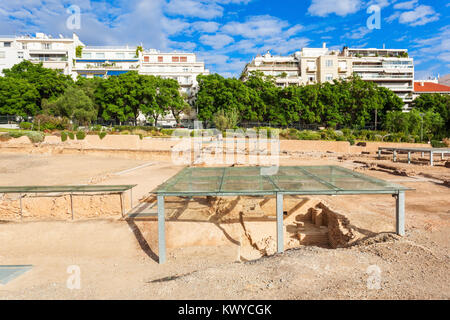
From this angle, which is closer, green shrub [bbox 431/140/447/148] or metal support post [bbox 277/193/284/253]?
metal support post [bbox 277/193/284/253]

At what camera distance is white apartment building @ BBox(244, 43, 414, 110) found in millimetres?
62531

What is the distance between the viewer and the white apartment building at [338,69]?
6253 centimetres

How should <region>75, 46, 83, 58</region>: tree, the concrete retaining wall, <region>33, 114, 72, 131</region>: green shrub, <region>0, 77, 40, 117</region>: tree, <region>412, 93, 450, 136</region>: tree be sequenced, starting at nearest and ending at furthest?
the concrete retaining wall, <region>33, 114, 72, 131</region>: green shrub, <region>0, 77, 40, 117</region>: tree, <region>412, 93, 450, 136</region>: tree, <region>75, 46, 83, 58</region>: tree

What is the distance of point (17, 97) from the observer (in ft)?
148

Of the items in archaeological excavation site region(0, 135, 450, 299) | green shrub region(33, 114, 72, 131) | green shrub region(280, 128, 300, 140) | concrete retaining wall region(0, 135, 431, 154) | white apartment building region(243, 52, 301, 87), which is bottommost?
archaeological excavation site region(0, 135, 450, 299)

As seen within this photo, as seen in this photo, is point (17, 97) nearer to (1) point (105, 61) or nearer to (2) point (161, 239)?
(1) point (105, 61)

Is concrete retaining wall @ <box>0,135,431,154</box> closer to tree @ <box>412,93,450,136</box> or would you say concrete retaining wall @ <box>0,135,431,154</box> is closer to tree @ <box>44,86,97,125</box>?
tree @ <box>44,86,97,125</box>

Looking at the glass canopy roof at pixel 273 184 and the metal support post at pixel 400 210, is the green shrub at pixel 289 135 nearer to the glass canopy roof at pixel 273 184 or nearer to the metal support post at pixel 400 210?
the glass canopy roof at pixel 273 184

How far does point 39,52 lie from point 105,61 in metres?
13.8

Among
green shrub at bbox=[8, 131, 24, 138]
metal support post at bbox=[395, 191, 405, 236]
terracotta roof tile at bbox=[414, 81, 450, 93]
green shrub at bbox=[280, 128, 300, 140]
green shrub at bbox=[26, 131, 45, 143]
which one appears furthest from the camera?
terracotta roof tile at bbox=[414, 81, 450, 93]

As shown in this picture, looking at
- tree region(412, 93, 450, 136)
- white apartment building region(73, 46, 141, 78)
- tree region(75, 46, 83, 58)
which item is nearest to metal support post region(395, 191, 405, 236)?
tree region(412, 93, 450, 136)

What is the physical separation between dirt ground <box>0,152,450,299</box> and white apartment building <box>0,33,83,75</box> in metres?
64.4
